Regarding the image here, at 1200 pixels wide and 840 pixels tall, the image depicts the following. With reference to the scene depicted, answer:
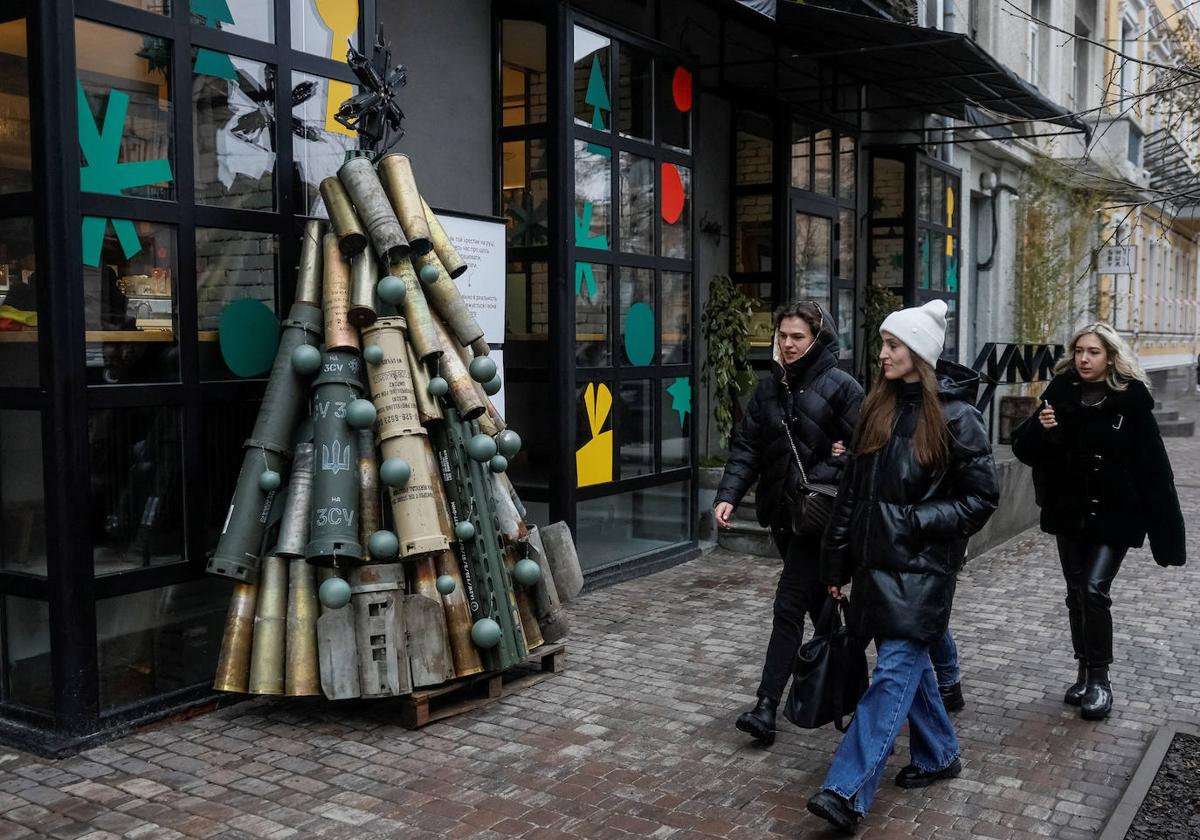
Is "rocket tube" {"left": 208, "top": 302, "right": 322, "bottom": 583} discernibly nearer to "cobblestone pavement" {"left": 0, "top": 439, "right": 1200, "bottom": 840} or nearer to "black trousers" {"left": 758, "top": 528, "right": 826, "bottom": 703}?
"cobblestone pavement" {"left": 0, "top": 439, "right": 1200, "bottom": 840}

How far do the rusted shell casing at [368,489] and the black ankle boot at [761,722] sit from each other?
1.92 metres

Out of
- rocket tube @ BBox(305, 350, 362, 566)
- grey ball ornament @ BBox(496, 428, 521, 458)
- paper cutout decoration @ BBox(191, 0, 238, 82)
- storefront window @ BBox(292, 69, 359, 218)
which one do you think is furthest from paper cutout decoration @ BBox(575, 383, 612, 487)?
paper cutout decoration @ BBox(191, 0, 238, 82)

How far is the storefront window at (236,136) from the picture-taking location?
565cm

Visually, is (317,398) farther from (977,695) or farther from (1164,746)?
(1164,746)

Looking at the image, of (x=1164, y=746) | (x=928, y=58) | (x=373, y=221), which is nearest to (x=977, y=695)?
(x=1164, y=746)

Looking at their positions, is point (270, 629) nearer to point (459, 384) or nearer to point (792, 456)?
point (459, 384)

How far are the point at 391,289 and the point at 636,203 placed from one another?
387cm

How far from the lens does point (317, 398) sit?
546 cm

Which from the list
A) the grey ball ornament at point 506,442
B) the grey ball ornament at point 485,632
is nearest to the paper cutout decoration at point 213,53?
the grey ball ornament at point 506,442

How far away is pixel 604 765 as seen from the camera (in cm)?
495

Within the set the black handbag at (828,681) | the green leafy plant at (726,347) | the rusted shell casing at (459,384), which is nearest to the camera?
the black handbag at (828,681)

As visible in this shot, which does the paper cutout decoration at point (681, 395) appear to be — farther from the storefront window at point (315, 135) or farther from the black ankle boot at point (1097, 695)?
the black ankle boot at point (1097, 695)

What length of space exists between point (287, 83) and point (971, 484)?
3.98 m

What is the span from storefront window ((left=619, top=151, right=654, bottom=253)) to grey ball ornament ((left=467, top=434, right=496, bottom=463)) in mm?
3552
